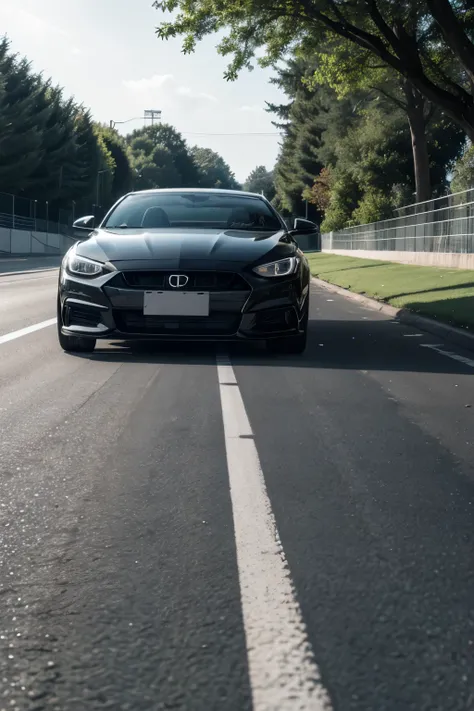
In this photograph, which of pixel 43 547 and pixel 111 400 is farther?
pixel 111 400

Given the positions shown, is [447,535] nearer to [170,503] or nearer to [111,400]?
[170,503]

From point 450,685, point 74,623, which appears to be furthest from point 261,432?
point 450,685

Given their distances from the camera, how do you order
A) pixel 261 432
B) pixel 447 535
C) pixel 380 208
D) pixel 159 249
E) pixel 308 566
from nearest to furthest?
pixel 308 566, pixel 447 535, pixel 261 432, pixel 159 249, pixel 380 208

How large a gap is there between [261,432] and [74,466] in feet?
4.22

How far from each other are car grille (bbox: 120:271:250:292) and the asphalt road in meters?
1.58

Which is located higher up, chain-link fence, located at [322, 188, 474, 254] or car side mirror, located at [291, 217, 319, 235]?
chain-link fence, located at [322, 188, 474, 254]

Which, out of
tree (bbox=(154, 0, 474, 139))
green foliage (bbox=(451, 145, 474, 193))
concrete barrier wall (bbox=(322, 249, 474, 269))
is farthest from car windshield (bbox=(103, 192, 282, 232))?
green foliage (bbox=(451, 145, 474, 193))

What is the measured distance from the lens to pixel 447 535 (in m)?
3.65

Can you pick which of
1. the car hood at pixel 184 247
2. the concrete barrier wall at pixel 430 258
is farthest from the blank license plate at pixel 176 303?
the concrete barrier wall at pixel 430 258

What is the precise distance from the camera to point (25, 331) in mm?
11281

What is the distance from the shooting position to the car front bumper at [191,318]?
8648 millimetres

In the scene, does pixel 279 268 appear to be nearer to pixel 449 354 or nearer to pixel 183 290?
pixel 183 290

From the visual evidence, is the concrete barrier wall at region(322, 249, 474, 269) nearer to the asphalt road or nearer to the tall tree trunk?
the tall tree trunk

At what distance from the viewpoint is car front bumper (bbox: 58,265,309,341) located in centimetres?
865
